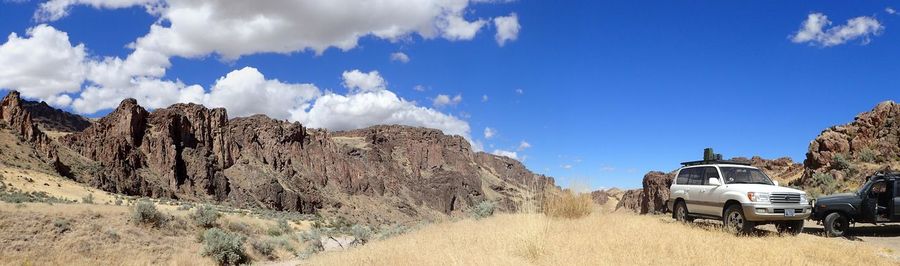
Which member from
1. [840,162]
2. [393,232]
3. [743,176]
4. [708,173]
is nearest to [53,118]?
[393,232]

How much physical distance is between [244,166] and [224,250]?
7785cm

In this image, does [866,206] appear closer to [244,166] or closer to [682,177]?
[682,177]

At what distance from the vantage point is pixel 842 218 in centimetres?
1529

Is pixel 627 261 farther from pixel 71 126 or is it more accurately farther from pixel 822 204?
pixel 71 126

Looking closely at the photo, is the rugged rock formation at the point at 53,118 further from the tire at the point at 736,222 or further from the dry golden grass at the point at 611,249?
the tire at the point at 736,222

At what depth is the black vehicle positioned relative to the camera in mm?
14656

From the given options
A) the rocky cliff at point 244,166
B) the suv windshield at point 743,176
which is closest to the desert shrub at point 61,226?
the suv windshield at point 743,176

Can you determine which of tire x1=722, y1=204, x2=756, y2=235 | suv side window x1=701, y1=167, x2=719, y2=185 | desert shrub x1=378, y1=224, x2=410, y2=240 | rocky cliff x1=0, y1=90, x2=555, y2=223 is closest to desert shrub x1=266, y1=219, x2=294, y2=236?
rocky cliff x1=0, y1=90, x2=555, y2=223

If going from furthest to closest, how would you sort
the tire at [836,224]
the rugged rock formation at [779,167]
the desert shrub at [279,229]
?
the rugged rock formation at [779,167] < the desert shrub at [279,229] < the tire at [836,224]

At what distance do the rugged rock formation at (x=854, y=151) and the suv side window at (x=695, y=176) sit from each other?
18.3 metres

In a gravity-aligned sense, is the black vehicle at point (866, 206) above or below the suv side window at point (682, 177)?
below

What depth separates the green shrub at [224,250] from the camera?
80.0 feet

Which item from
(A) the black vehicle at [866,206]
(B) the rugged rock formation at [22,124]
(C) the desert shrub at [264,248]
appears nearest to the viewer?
(A) the black vehicle at [866,206]

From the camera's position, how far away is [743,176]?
13.5 m
